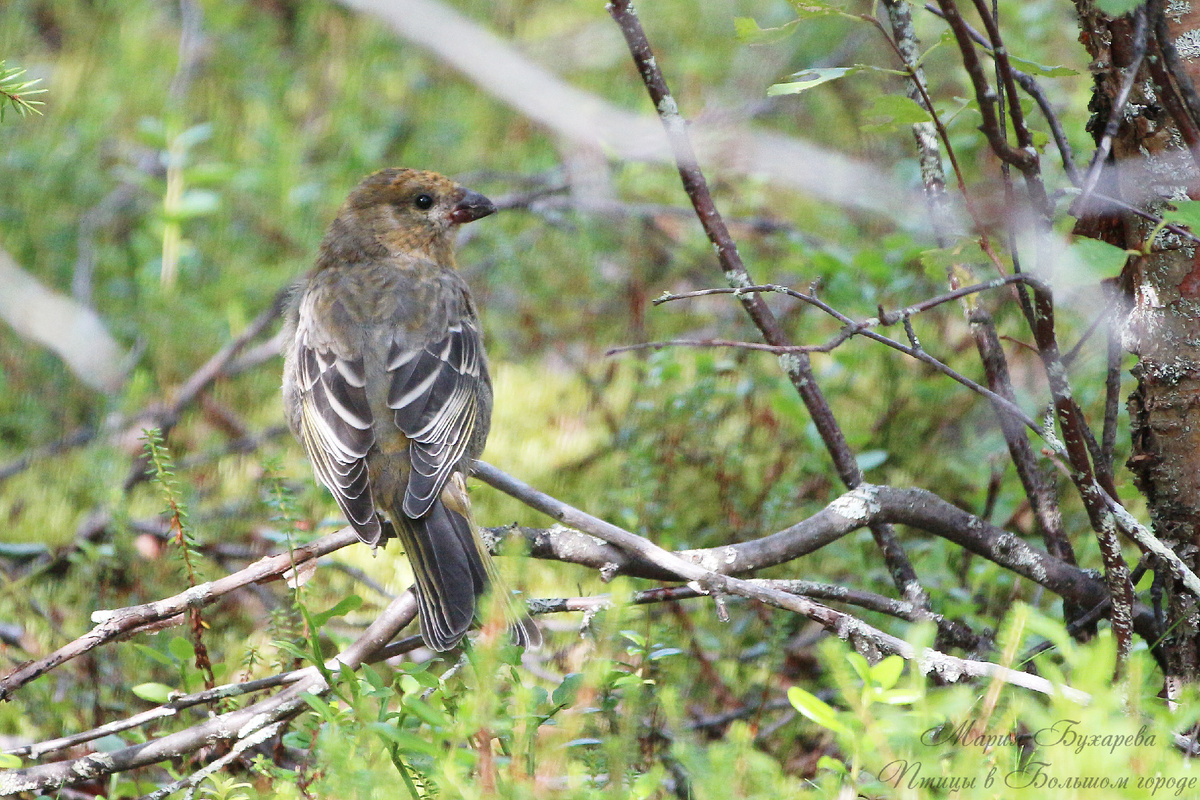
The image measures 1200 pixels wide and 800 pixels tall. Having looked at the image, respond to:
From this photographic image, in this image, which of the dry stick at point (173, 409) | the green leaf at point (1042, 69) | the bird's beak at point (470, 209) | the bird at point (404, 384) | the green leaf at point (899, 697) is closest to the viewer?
the green leaf at point (899, 697)

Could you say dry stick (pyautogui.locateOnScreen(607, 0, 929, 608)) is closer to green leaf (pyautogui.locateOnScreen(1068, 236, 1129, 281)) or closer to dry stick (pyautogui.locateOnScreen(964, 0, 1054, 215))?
dry stick (pyautogui.locateOnScreen(964, 0, 1054, 215))

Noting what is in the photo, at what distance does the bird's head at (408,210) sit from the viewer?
4969mm

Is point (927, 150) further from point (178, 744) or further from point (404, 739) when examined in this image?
point (178, 744)

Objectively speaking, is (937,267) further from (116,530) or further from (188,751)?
(116,530)

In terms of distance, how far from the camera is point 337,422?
389 cm

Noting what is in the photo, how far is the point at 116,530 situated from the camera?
3.83 metres

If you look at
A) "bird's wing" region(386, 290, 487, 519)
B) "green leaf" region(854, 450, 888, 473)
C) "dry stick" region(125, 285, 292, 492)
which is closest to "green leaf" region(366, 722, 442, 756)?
"bird's wing" region(386, 290, 487, 519)

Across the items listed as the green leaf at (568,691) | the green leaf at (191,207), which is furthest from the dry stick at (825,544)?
the green leaf at (191,207)

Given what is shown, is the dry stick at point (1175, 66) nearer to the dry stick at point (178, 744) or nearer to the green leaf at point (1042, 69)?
the green leaf at point (1042, 69)

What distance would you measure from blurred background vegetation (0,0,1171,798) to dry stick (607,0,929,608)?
1.02ft

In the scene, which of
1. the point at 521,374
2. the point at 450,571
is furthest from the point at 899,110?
the point at 521,374

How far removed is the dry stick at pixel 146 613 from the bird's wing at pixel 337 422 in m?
0.39

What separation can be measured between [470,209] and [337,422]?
144cm

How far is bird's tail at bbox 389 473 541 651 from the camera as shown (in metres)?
2.94
